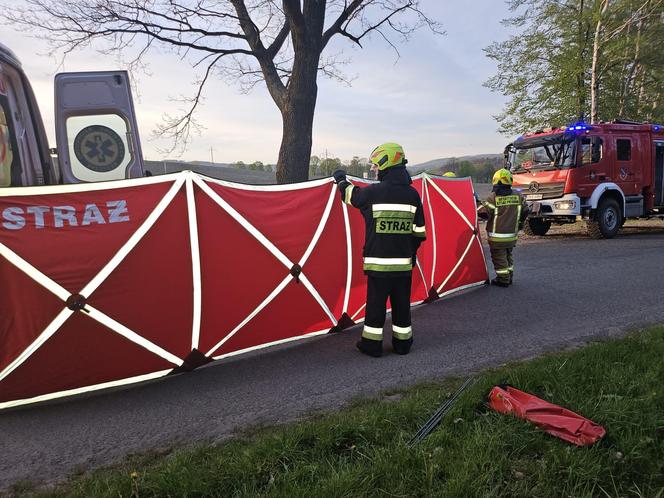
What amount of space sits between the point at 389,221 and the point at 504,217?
3501 millimetres

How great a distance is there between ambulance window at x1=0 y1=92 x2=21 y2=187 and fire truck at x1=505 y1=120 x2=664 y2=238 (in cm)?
1153

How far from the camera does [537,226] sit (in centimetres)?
1359

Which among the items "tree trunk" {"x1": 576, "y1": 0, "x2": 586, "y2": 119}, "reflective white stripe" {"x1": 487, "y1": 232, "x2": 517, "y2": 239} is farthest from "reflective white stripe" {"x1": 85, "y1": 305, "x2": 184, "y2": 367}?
"tree trunk" {"x1": 576, "y1": 0, "x2": 586, "y2": 119}

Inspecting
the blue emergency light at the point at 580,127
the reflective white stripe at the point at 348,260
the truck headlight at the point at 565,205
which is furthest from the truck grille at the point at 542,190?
the reflective white stripe at the point at 348,260

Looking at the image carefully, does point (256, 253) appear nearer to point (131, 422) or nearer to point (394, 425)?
point (131, 422)

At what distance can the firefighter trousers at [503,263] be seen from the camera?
7066 mm

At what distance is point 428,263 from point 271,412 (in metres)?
3.49

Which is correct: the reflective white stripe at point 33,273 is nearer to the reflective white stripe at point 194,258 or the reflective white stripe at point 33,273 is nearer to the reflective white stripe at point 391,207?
the reflective white stripe at point 194,258

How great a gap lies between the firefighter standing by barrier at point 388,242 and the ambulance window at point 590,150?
9.42 meters

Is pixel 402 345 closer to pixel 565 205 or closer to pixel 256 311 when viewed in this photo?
pixel 256 311

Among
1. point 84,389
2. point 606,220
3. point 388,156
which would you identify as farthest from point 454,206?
point 606,220

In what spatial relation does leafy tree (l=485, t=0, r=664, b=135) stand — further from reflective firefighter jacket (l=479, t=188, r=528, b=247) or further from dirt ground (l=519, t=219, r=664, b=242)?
reflective firefighter jacket (l=479, t=188, r=528, b=247)

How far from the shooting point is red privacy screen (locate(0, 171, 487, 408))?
10.4 feet

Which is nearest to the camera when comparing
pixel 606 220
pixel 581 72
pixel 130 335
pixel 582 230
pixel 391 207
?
pixel 130 335
